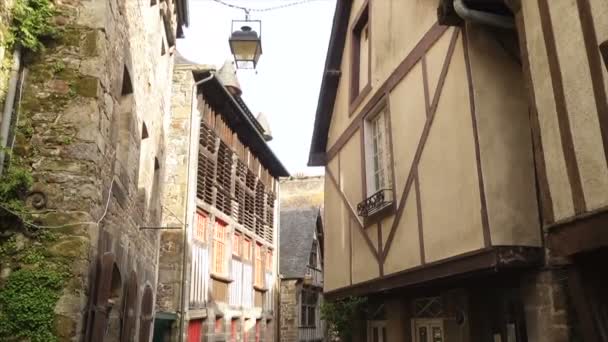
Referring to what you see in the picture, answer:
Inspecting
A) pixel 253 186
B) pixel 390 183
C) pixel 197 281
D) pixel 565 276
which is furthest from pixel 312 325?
pixel 565 276

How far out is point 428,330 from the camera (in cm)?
656

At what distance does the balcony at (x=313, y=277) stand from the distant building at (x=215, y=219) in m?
2.88

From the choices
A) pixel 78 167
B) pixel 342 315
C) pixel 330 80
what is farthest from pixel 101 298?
pixel 330 80

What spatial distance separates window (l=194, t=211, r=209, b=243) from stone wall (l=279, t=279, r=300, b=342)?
25.8ft

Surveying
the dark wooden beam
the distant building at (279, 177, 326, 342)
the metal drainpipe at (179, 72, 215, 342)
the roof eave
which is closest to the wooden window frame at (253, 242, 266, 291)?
the distant building at (279, 177, 326, 342)

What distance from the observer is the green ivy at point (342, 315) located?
793cm

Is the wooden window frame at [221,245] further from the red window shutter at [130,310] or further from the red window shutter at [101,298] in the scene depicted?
the red window shutter at [101,298]

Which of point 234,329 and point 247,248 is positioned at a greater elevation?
point 247,248

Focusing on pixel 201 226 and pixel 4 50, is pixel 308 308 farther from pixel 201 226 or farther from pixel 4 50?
pixel 4 50

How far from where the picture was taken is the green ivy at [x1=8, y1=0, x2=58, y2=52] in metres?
3.99

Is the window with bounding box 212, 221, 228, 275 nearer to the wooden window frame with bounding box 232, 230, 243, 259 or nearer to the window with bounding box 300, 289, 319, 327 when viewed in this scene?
the wooden window frame with bounding box 232, 230, 243, 259

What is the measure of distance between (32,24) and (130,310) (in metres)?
3.05

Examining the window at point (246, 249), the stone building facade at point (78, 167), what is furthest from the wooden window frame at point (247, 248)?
the stone building facade at point (78, 167)

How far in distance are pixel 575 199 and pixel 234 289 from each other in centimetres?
1075
